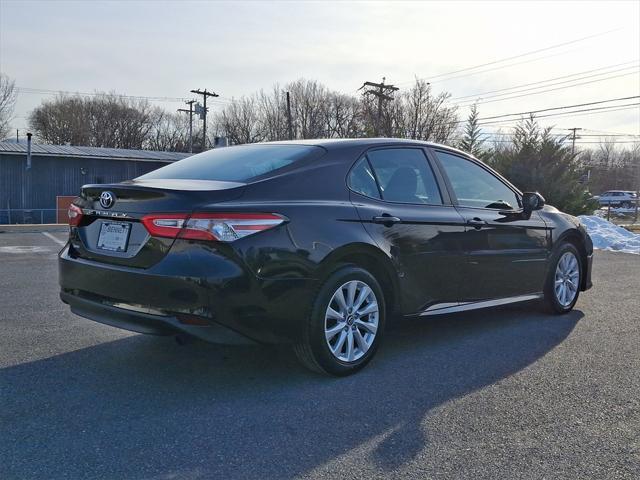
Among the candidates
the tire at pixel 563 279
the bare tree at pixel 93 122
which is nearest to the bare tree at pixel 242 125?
the bare tree at pixel 93 122

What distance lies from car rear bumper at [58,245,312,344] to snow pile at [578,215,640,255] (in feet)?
36.4

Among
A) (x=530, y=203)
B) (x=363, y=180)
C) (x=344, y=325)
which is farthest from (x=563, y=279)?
(x=344, y=325)

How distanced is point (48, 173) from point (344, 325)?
32876 mm

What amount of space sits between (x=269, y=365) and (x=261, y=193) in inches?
49.5

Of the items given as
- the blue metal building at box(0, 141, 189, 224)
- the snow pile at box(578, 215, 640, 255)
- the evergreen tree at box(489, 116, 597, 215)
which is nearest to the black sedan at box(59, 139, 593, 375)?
the snow pile at box(578, 215, 640, 255)

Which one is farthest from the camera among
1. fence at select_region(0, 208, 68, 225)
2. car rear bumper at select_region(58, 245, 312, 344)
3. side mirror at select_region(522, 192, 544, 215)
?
fence at select_region(0, 208, 68, 225)

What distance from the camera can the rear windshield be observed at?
Answer: 154 inches

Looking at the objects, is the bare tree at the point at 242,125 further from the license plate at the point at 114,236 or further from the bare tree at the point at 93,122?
the license plate at the point at 114,236

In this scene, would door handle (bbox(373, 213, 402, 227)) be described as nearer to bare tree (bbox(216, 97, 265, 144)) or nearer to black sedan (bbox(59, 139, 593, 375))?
black sedan (bbox(59, 139, 593, 375))

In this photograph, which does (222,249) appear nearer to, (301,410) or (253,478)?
(301,410)

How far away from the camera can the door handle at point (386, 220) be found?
4066mm

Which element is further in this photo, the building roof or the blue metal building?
the building roof

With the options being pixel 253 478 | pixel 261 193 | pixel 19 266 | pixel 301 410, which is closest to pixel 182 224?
pixel 261 193

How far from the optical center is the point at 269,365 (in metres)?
4.11
